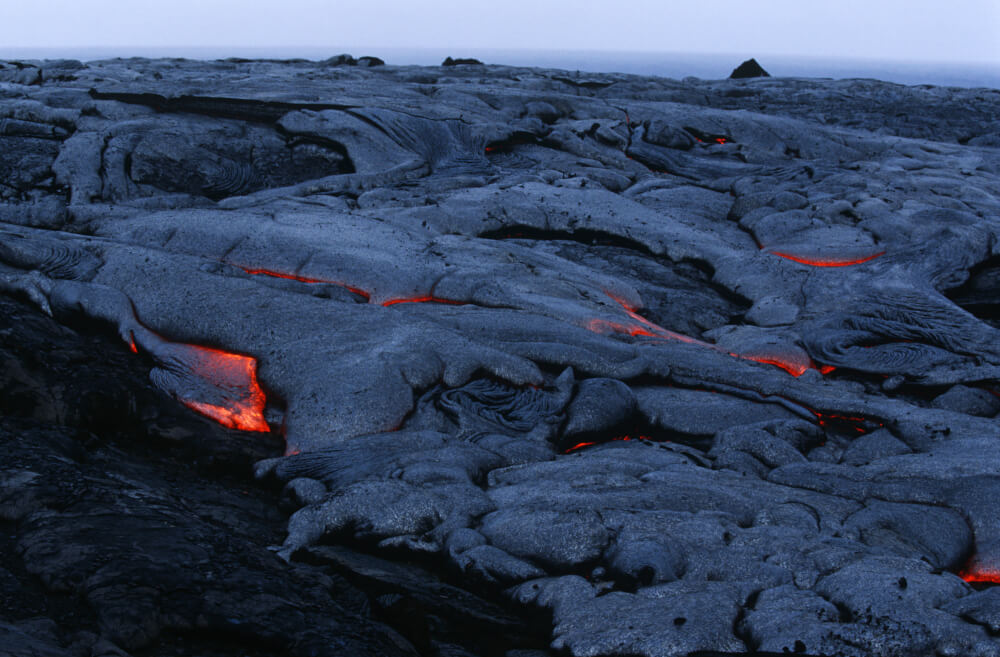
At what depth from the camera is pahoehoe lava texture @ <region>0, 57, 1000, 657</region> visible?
369cm

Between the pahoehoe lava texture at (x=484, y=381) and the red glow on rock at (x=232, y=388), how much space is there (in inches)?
1.0

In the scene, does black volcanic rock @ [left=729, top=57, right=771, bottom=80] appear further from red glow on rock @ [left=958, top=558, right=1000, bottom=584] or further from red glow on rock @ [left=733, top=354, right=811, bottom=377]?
red glow on rock @ [left=958, top=558, right=1000, bottom=584]

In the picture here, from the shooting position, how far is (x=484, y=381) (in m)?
6.50

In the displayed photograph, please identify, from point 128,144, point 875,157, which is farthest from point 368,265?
point 875,157

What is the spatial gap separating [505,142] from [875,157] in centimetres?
684

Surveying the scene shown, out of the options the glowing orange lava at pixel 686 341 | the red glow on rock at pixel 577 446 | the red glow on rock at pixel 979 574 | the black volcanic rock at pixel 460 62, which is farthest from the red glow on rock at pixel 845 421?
the black volcanic rock at pixel 460 62

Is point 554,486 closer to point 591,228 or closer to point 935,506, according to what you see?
point 935,506

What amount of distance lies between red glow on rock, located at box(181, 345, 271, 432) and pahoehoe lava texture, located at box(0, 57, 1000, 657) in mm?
25

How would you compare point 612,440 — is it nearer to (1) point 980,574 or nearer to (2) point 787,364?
(2) point 787,364

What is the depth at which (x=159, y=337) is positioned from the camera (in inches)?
272

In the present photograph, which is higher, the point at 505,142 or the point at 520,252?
the point at 505,142

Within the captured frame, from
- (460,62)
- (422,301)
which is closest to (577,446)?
(422,301)

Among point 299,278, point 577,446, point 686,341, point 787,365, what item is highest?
point 299,278

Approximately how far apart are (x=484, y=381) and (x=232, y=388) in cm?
217
